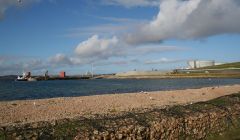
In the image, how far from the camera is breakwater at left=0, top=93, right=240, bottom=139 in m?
7.28

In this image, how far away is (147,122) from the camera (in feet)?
28.8

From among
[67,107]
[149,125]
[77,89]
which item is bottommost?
[77,89]

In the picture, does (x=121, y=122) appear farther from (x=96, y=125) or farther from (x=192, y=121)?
(x=192, y=121)

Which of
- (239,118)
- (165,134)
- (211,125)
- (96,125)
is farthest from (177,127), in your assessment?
(239,118)

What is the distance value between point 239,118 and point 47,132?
6446mm

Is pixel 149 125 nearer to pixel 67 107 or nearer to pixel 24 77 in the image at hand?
pixel 67 107

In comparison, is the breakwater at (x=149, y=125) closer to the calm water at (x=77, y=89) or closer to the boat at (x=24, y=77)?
the calm water at (x=77, y=89)

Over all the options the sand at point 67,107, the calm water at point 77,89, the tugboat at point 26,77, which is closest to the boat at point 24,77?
the tugboat at point 26,77

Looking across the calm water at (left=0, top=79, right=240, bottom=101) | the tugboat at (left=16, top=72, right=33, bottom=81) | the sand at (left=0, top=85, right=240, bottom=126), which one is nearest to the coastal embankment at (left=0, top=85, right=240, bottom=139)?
the sand at (left=0, top=85, right=240, bottom=126)

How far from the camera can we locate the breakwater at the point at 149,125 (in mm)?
7281

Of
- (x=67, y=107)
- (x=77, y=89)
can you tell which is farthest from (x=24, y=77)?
(x=67, y=107)

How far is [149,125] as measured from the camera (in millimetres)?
8703

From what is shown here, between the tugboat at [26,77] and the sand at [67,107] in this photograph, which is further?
the tugboat at [26,77]

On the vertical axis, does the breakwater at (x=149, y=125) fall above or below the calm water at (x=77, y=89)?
above
